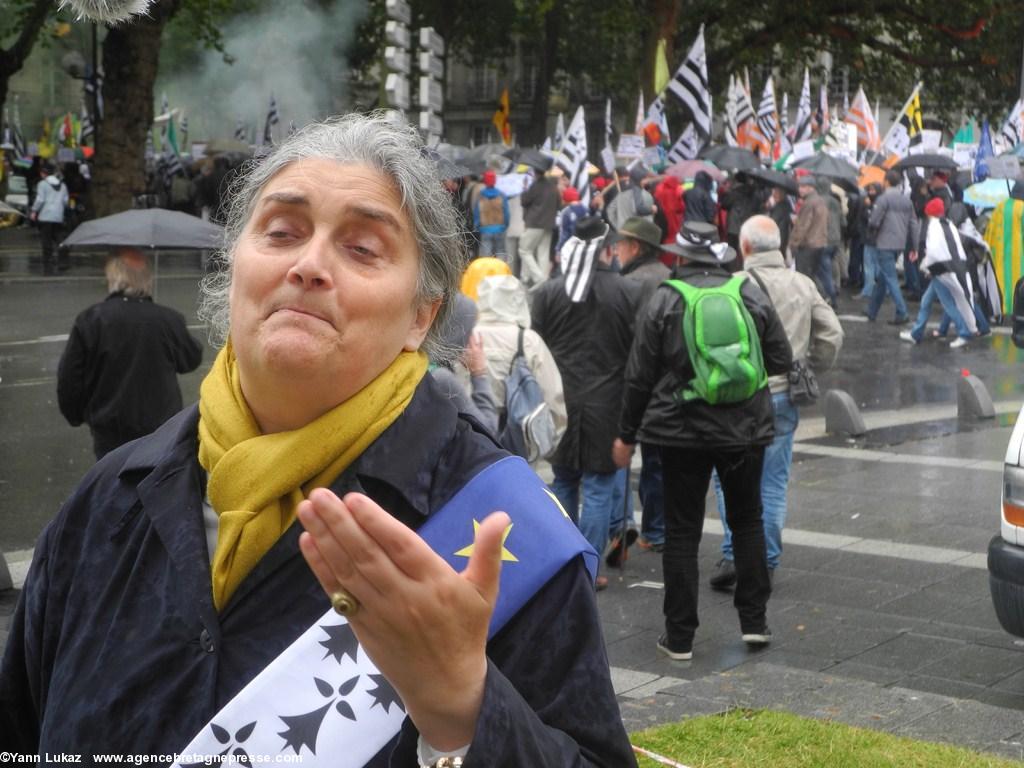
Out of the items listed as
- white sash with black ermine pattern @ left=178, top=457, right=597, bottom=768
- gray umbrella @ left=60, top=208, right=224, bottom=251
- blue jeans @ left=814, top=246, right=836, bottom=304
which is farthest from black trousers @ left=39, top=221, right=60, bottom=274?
white sash with black ermine pattern @ left=178, top=457, right=597, bottom=768

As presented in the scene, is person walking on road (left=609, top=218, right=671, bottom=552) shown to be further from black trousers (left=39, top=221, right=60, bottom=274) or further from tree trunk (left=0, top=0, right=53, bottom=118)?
tree trunk (left=0, top=0, right=53, bottom=118)

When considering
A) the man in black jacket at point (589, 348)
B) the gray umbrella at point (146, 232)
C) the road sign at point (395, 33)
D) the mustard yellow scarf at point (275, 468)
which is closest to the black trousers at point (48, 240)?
the road sign at point (395, 33)

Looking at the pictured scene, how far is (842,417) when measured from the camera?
12.5 metres

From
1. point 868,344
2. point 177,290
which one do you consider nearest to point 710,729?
point 868,344

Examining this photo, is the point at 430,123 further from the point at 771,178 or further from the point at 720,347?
the point at 771,178

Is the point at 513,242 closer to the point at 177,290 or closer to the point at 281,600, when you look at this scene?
the point at 177,290

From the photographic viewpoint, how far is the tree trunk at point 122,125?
92.3 feet

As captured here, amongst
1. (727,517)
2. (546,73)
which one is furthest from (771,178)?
(546,73)

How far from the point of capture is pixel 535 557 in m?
1.86

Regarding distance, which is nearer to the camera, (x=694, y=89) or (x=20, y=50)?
(x=694, y=89)

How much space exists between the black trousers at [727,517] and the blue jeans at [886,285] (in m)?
15.4

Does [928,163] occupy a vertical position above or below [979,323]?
above

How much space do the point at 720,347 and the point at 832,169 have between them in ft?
66.7

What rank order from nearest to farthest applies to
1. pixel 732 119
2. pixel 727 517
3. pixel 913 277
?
pixel 727 517, pixel 913 277, pixel 732 119
